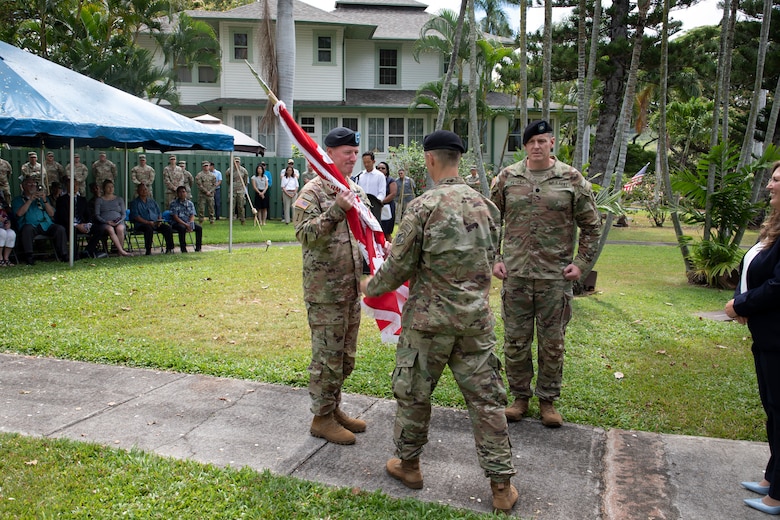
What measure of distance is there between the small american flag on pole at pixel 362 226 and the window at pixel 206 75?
26045 mm

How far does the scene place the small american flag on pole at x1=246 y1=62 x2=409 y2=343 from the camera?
13.8ft

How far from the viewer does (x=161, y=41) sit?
26094 mm

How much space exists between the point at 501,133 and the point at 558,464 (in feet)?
88.6

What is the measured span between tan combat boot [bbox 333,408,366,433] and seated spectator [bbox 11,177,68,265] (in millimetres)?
9021

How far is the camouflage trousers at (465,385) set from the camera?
3.59 meters

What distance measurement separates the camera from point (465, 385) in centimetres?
366

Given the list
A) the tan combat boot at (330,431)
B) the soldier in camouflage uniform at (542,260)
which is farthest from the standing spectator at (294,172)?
the tan combat boot at (330,431)

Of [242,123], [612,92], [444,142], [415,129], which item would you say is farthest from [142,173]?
[444,142]

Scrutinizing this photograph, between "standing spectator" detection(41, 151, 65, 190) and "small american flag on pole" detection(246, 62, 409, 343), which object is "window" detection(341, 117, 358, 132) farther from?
"small american flag on pole" detection(246, 62, 409, 343)

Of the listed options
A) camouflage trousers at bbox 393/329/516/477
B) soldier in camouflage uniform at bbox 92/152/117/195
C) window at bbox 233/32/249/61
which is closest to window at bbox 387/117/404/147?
window at bbox 233/32/249/61

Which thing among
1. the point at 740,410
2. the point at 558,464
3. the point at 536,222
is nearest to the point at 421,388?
the point at 558,464

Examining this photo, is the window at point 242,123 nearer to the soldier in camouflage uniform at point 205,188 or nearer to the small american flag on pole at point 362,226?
the soldier in camouflage uniform at point 205,188

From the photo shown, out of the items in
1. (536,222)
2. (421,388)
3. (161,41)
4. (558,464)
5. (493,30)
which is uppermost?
(493,30)

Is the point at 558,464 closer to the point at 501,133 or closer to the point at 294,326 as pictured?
the point at 294,326
